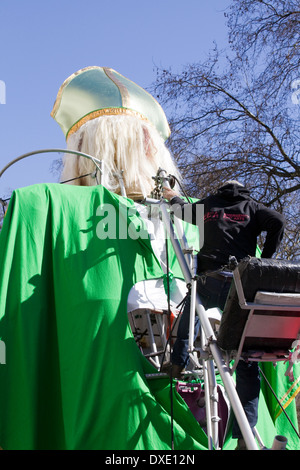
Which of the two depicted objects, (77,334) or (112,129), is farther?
(112,129)

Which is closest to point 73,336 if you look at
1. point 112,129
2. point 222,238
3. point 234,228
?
point 222,238

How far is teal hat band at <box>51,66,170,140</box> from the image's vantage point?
594 centimetres

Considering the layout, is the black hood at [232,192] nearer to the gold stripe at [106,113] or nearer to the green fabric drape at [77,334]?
the green fabric drape at [77,334]

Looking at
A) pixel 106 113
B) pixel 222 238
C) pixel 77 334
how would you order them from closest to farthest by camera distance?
pixel 222 238, pixel 77 334, pixel 106 113

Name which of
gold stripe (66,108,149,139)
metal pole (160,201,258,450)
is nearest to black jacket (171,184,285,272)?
metal pole (160,201,258,450)

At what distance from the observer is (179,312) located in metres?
4.34

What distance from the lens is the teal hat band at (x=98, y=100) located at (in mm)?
5941

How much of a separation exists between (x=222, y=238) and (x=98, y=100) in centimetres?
246

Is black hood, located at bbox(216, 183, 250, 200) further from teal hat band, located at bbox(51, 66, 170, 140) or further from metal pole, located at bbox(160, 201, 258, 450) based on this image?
teal hat band, located at bbox(51, 66, 170, 140)

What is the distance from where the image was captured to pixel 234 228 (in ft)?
13.8

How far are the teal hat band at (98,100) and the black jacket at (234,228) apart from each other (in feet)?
6.42

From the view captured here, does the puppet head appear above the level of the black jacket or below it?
above

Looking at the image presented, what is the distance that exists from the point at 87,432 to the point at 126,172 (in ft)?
8.23

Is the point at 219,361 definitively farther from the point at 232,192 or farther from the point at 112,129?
the point at 112,129
